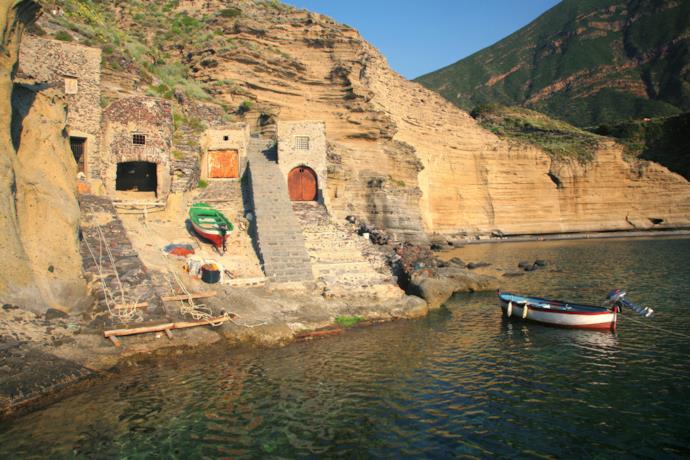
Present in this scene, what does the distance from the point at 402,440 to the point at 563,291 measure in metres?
16.1

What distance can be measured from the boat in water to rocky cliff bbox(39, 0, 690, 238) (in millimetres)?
11869

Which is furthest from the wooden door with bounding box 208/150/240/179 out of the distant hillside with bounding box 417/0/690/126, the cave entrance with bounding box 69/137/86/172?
the distant hillside with bounding box 417/0/690/126

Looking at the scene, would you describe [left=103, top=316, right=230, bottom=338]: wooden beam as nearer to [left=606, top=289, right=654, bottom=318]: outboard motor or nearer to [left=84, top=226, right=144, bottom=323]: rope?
[left=84, top=226, right=144, bottom=323]: rope

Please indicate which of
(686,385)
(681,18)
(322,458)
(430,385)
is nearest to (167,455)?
(322,458)

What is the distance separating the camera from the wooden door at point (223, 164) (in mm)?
23453

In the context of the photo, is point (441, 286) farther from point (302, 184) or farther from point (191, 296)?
point (191, 296)

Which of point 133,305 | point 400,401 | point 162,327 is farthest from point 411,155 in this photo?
point 400,401

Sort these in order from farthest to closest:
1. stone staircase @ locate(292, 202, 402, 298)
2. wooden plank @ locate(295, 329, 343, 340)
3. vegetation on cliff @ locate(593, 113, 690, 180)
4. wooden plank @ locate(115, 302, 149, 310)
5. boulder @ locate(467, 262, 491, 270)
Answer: vegetation on cliff @ locate(593, 113, 690, 180) → boulder @ locate(467, 262, 491, 270) → stone staircase @ locate(292, 202, 402, 298) → wooden plank @ locate(295, 329, 343, 340) → wooden plank @ locate(115, 302, 149, 310)

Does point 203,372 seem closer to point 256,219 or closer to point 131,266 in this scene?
point 131,266

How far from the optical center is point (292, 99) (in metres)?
37.2

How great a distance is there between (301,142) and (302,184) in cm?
207

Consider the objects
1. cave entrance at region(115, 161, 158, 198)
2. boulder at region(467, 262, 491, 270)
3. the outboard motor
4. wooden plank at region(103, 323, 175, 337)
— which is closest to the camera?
wooden plank at region(103, 323, 175, 337)

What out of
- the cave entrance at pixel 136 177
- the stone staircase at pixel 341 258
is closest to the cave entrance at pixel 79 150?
the cave entrance at pixel 136 177

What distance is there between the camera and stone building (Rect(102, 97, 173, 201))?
20078 millimetres
